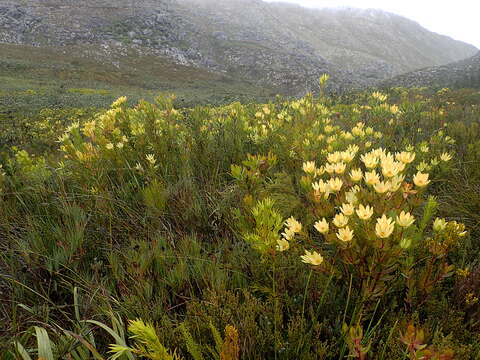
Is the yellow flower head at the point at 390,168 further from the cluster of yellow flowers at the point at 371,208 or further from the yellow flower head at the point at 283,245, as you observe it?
the yellow flower head at the point at 283,245

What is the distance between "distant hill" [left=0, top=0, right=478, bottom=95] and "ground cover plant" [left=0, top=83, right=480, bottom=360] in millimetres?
25521

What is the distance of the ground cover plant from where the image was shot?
975 millimetres

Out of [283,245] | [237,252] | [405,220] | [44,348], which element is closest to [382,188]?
[405,220]

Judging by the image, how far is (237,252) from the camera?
1448 mm

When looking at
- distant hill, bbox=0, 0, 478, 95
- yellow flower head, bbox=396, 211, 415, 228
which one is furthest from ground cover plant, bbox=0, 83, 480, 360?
distant hill, bbox=0, 0, 478, 95

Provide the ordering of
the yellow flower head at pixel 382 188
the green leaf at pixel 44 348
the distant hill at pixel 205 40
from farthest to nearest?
the distant hill at pixel 205 40, the yellow flower head at pixel 382 188, the green leaf at pixel 44 348

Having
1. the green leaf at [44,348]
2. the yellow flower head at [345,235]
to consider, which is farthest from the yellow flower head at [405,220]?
the green leaf at [44,348]

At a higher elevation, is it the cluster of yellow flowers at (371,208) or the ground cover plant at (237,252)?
the cluster of yellow flowers at (371,208)

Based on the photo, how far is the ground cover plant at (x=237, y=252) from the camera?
975mm

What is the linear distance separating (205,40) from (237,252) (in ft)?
193

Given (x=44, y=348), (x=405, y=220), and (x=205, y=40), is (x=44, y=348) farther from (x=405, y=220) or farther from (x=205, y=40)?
(x=205, y=40)

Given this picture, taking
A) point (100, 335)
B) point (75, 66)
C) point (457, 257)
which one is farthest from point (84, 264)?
point (75, 66)

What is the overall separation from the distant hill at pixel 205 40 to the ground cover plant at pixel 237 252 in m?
25.5

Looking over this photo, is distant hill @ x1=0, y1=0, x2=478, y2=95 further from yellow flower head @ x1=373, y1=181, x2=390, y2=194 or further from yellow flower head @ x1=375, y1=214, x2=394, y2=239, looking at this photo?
yellow flower head @ x1=375, y1=214, x2=394, y2=239
